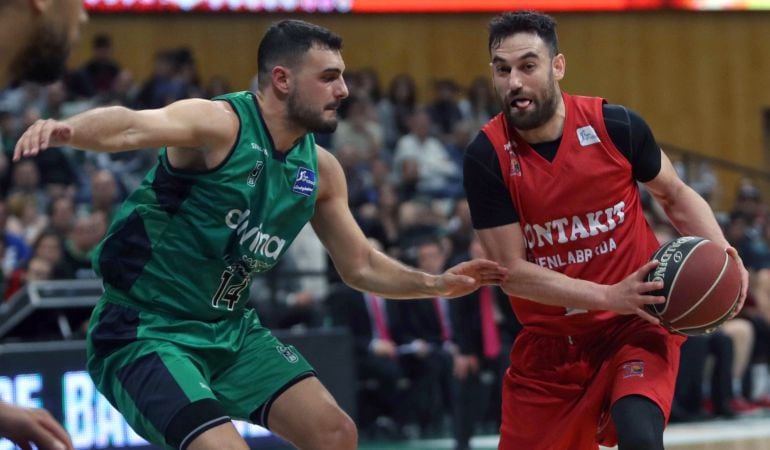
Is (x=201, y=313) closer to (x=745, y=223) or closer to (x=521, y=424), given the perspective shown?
(x=521, y=424)

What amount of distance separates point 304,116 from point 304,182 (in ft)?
0.87

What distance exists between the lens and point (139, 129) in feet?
15.3

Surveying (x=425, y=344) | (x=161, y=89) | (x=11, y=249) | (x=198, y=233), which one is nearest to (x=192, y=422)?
(x=198, y=233)

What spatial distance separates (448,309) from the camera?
37.0 feet

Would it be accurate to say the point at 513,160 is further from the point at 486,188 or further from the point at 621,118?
the point at 621,118

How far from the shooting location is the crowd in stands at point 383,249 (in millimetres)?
10141

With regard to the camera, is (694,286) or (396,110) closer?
(694,286)

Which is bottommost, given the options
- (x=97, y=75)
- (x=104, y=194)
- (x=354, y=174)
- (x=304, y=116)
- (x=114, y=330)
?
(x=354, y=174)

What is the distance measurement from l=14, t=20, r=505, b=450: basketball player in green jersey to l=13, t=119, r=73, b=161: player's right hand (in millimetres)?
490

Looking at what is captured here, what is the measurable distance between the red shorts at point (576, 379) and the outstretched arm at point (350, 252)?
1.87 ft

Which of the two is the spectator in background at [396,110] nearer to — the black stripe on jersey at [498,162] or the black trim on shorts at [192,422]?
the black stripe on jersey at [498,162]

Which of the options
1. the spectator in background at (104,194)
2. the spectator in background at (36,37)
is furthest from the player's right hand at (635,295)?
the spectator in background at (104,194)

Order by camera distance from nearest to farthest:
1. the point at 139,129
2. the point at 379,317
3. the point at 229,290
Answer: the point at 139,129
the point at 229,290
the point at 379,317

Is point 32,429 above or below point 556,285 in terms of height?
above
